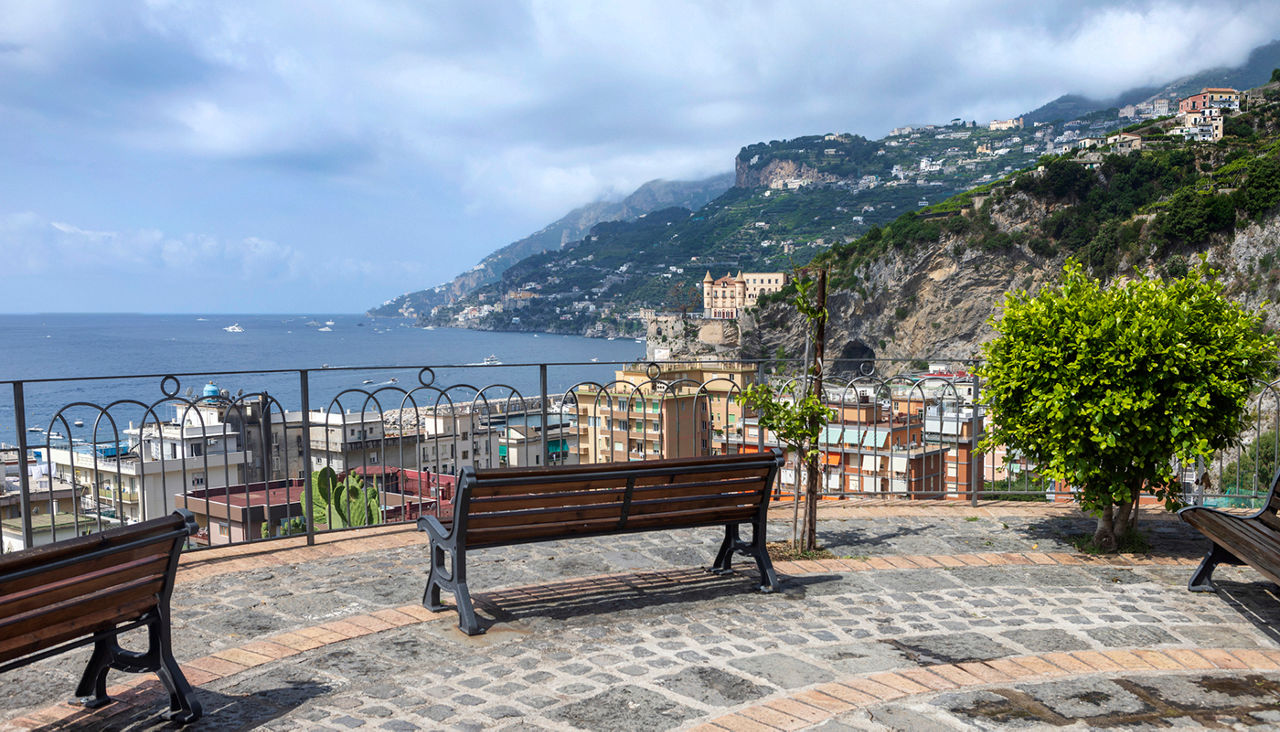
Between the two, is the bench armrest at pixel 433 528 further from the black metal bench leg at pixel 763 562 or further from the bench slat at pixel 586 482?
the black metal bench leg at pixel 763 562

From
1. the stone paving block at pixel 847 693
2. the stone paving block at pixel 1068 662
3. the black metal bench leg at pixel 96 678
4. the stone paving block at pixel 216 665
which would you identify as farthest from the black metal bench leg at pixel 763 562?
the black metal bench leg at pixel 96 678

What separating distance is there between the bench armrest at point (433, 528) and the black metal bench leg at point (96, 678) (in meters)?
1.45

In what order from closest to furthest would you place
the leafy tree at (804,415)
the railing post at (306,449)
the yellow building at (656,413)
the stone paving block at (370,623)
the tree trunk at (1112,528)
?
the stone paving block at (370,623) → the railing post at (306,449) → the leafy tree at (804,415) → the tree trunk at (1112,528) → the yellow building at (656,413)

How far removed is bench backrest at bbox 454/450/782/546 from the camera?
3.98 meters

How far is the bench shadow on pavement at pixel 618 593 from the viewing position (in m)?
4.36

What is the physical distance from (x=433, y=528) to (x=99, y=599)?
5.42 ft

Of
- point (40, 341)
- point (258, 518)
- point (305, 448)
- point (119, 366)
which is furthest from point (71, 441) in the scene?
point (40, 341)

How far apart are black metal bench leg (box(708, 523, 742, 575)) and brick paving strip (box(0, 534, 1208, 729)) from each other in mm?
172

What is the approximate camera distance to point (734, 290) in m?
123

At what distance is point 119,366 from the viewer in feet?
299

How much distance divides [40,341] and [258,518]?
17550 centimetres

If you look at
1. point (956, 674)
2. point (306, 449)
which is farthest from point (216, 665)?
point (956, 674)

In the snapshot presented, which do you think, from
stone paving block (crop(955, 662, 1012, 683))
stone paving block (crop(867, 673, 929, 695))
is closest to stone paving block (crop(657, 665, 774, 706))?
stone paving block (crop(867, 673, 929, 695))

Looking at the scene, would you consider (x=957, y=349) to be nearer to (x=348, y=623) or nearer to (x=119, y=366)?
(x=348, y=623)
